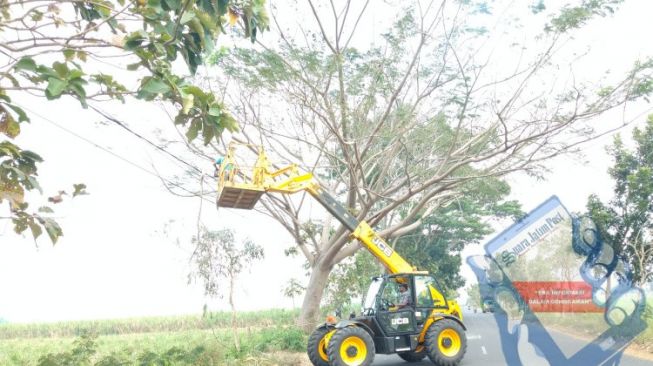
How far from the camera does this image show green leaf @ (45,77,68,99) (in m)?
4.33

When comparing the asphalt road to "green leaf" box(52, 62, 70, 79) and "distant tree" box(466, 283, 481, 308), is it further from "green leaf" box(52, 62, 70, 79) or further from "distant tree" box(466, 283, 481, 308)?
"distant tree" box(466, 283, 481, 308)


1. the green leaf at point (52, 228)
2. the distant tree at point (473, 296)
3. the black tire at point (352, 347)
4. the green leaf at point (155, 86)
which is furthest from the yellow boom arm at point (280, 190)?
the distant tree at point (473, 296)

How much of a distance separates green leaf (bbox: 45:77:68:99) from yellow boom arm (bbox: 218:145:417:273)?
798cm

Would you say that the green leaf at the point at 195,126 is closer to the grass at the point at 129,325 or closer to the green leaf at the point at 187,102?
the green leaf at the point at 187,102

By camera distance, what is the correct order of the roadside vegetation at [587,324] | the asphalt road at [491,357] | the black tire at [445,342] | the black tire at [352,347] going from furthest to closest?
the roadside vegetation at [587,324], the black tire at [445,342], the black tire at [352,347], the asphalt road at [491,357]

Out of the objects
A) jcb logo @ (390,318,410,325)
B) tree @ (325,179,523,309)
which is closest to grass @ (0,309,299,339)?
Result: tree @ (325,179,523,309)

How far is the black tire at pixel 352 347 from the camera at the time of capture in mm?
12336

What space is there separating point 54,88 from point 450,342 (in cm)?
1089

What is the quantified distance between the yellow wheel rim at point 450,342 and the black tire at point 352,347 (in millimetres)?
1623

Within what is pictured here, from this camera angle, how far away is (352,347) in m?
12.6

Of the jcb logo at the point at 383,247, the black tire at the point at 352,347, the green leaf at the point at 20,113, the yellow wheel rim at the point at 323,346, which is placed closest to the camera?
the green leaf at the point at 20,113

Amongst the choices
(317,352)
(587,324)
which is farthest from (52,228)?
(587,324)

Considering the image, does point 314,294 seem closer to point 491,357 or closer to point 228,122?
point 491,357

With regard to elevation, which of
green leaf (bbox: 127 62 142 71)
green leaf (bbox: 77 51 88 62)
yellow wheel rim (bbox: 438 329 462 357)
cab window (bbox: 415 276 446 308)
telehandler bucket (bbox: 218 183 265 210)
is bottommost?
yellow wheel rim (bbox: 438 329 462 357)
